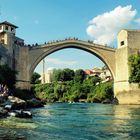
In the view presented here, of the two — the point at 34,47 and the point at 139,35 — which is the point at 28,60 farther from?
the point at 139,35

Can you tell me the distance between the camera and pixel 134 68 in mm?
53031

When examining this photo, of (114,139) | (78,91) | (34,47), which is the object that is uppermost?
(34,47)

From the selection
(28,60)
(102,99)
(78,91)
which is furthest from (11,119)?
(78,91)

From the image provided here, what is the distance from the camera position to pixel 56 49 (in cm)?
5988

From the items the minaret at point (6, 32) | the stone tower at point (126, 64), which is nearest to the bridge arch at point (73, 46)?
the stone tower at point (126, 64)

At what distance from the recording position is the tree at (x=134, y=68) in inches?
2076

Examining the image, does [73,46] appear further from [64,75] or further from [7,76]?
[64,75]

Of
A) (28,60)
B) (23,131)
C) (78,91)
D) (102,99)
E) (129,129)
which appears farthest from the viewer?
(78,91)

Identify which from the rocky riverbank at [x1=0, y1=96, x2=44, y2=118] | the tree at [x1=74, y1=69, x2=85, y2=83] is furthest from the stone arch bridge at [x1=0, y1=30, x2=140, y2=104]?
the tree at [x1=74, y1=69, x2=85, y2=83]

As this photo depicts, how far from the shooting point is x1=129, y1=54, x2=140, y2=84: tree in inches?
2076

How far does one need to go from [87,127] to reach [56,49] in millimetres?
39593

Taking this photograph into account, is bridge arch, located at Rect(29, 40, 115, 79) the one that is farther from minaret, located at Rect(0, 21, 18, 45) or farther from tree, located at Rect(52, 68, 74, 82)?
tree, located at Rect(52, 68, 74, 82)

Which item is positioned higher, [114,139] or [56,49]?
[56,49]

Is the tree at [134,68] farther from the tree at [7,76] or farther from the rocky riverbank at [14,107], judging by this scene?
the tree at [7,76]
